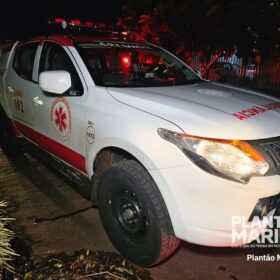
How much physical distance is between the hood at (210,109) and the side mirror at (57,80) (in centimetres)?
39

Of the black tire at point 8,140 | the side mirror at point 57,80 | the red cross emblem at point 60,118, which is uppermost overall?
the side mirror at point 57,80

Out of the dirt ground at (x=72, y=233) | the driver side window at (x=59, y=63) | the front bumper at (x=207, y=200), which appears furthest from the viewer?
the driver side window at (x=59, y=63)

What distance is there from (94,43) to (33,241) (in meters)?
1.92

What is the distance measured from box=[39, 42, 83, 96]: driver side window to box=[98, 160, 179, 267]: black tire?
859mm

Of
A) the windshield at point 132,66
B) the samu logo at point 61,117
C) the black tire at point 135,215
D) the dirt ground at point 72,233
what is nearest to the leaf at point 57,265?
the dirt ground at point 72,233

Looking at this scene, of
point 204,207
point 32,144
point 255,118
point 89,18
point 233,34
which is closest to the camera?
point 204,207

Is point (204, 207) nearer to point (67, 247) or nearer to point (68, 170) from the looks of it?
point (67, 247)

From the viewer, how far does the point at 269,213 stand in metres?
2.04

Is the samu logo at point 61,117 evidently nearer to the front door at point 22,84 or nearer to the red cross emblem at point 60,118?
the red cross emblem at point 60,118

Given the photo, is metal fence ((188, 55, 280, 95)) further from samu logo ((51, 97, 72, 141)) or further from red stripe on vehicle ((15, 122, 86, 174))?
samu logo ((51, 97, 72, 141))

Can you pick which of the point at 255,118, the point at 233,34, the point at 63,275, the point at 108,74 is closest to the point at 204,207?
the point at 255,118

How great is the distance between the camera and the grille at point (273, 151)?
2.00 meters

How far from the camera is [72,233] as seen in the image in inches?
114

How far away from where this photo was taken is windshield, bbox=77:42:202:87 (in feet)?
9.61
